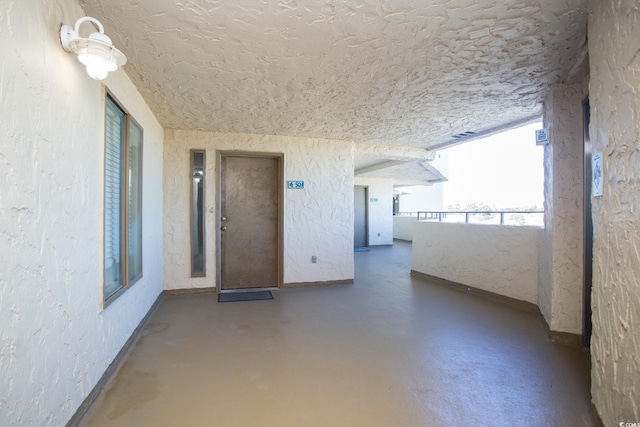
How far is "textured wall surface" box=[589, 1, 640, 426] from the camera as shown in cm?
127

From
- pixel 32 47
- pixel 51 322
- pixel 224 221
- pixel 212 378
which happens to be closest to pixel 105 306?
pixel 51 322

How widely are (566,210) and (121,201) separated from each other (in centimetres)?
383

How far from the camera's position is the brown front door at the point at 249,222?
4449 mm

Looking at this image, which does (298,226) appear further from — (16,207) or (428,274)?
(16,207)

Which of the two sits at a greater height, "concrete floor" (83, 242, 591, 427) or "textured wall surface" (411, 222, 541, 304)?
"textured wall surface" (411, 222, 541, 304)

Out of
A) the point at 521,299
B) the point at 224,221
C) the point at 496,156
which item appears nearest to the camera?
the point at 521,299

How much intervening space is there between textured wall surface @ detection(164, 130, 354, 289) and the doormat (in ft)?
1.04

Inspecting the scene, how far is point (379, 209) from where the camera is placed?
379 inches

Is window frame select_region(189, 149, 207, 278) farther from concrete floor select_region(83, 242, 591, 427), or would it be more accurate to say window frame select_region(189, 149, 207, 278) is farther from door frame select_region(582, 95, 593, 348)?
door frame select_region(582, 95, 593, 348)

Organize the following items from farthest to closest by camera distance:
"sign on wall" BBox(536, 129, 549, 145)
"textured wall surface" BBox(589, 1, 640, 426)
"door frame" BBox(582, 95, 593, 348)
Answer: "sign on wall" BBox(536, 129, 549, 145), "door frame" BBox(582, 95, 593, 348), "textured wall surface" BBox(589, 1, 640, 426)

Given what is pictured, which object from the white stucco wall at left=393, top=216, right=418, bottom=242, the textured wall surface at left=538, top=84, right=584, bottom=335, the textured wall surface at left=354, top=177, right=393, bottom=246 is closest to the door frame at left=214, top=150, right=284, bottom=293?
the textured wall surface at left=538, top=84, right=584, bottom=335

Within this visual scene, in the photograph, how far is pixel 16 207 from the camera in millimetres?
1139

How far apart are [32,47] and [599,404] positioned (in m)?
3.19

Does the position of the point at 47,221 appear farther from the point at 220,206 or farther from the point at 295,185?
the point at 295,185
